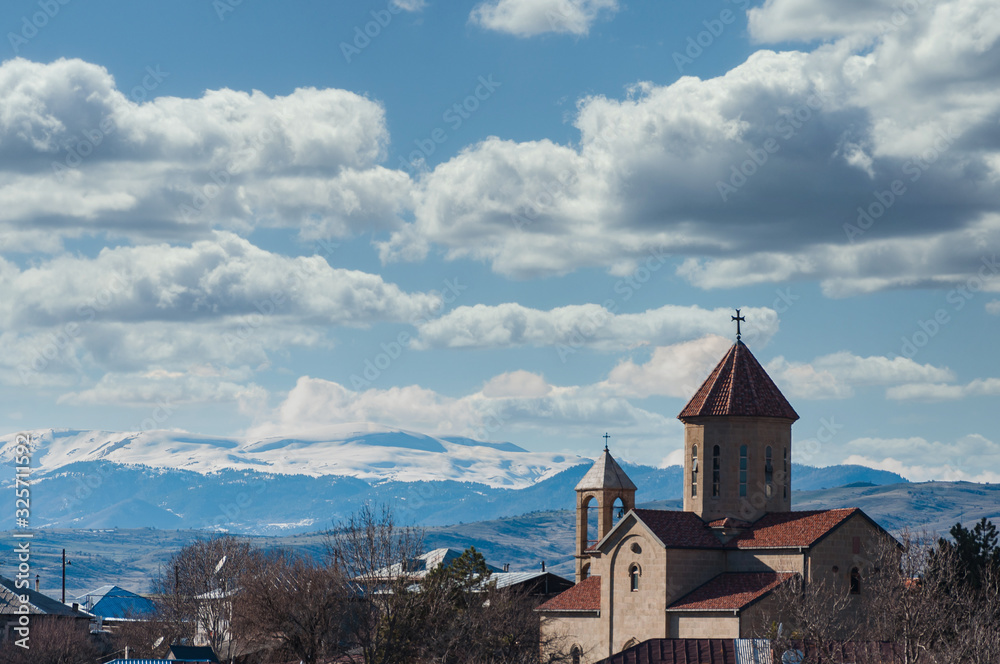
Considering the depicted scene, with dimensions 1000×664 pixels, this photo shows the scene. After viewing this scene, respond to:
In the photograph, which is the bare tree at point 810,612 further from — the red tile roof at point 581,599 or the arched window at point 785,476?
the red tile roof at point 581,599

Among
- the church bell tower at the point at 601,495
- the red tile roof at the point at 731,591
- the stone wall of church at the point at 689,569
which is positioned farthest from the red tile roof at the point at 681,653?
the church bell tower at the point at 601,495

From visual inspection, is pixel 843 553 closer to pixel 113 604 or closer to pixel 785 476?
pixel 785 476

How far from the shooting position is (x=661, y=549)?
62.4m

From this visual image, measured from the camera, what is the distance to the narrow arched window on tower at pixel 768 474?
65875 mm

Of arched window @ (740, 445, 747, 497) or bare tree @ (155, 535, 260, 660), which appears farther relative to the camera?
bare tree @ (155, 535, 260, 660)

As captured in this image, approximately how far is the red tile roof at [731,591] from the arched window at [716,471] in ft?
15.3

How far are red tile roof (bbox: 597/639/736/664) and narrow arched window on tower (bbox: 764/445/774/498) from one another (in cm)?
1421

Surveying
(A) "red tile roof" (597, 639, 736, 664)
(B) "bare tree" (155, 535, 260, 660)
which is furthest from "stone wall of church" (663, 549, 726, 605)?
(B) "bare tree" (155, 535, 260, 660)

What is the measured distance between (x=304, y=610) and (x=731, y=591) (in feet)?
67.0

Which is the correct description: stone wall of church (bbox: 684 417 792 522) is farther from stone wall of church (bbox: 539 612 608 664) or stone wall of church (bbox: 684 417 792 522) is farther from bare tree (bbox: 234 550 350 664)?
bare tree (bbox: 234 550 350 664)

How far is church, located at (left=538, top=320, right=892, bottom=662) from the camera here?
198ft

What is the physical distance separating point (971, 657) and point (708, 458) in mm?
23367

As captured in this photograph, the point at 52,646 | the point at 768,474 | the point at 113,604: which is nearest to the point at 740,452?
the point at 768,474

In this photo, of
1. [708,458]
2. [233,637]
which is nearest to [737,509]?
[708,458]
